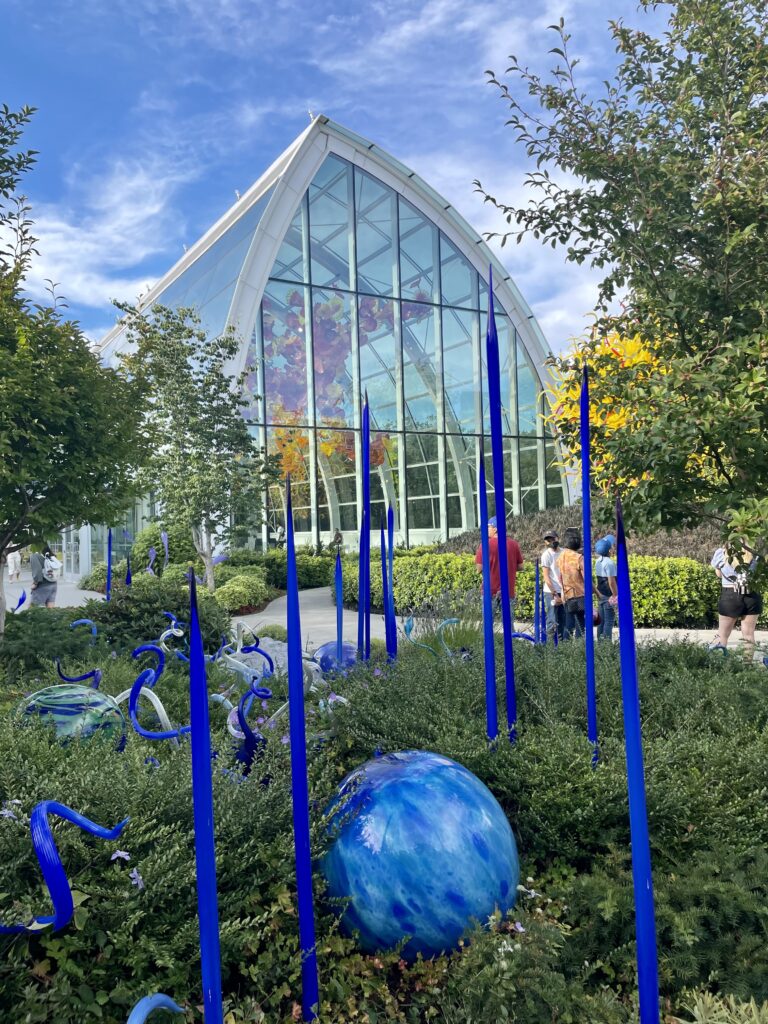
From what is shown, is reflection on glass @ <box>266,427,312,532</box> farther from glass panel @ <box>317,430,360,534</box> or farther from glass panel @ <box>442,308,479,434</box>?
glass panel @ <box>442,308,479,434</box>

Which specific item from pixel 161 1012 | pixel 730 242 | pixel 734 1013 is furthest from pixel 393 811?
pixel 730 242

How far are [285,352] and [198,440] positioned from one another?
4371 mm

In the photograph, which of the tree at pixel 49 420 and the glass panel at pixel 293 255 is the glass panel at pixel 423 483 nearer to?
the glass panel at pixel 293 255

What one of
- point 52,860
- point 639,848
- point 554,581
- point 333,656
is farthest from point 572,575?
point 52,860

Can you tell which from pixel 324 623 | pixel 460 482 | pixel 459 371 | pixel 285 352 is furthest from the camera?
pixel 459 371

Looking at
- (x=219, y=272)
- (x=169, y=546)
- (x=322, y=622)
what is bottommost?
(x=322, y=622)

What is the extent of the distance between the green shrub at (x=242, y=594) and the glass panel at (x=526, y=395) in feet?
33.6

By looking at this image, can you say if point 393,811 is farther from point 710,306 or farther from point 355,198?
point 355,198

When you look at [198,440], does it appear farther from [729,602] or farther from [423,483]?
[729,602]

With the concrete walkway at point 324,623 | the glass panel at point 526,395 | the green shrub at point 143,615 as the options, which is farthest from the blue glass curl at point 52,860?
the glass panel at point 526,395

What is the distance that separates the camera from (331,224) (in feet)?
55.4

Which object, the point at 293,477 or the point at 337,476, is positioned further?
the point at 337,476

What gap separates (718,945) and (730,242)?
2.77 meters

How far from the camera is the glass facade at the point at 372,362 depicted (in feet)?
53.0
